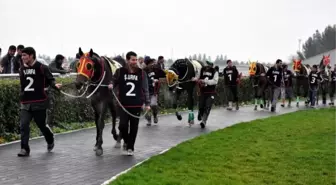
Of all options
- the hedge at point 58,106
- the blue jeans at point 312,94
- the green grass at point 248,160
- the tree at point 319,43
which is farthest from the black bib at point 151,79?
the tree at point 319,43

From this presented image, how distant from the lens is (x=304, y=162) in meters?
10.0

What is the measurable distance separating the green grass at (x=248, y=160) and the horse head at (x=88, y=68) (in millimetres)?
2062

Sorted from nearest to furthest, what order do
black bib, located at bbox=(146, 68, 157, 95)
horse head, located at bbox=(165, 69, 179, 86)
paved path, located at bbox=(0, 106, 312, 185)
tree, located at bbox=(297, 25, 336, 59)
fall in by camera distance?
paved path, located at bbox=(0, 106, 312, 185) → black bib, located at bbox=(146, 68, 157, 95) → horse head, located at bbox=(165, 69, 179, 86) → tree, located at bbox=(297, 25, 336, 59)

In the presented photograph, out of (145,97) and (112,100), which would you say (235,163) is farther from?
(112,100)

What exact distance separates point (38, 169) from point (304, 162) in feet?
15.5

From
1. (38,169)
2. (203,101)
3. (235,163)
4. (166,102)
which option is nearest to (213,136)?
(203,101)

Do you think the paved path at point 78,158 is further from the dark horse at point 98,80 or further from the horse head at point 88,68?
the horse head at point 88,68

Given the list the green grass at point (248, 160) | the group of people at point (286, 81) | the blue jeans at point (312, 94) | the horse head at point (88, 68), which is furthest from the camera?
the blue jeans at point (312, 94)

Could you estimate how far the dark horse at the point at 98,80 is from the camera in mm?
10750

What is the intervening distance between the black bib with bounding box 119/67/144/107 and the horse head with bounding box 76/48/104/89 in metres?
0.58

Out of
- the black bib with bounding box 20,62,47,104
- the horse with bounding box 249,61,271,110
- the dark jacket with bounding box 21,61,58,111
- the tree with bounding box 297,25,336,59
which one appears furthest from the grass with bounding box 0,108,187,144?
the tree with bounding box 297,25,336,59

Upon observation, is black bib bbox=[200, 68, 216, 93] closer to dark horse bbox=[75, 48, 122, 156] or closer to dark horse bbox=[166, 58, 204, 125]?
dark horse bbox=[166, 58, 204, 125]

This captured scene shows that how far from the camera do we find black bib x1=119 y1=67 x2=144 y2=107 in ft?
35.4

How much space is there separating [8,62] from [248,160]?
8595mm
